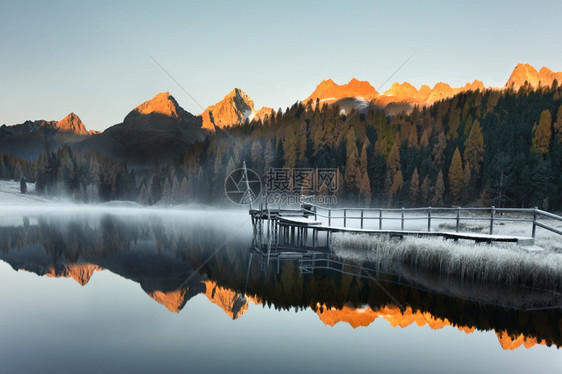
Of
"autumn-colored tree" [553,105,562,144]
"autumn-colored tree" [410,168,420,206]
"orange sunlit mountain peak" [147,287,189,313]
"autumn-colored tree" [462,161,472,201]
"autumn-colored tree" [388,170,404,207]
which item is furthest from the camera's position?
"autumn-colored tree" [388,170,404,207]

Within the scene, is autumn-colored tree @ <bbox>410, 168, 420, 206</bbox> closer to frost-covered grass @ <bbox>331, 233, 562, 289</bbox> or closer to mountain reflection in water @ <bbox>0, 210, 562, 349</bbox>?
mountain reflection in water @ <bbox>0, 210, 562, 349</bbox>

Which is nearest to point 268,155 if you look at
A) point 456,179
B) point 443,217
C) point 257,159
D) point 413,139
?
point 257,159

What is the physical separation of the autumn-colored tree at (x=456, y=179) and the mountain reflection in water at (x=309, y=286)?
50.7 metres

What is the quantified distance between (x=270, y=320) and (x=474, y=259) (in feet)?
30.6

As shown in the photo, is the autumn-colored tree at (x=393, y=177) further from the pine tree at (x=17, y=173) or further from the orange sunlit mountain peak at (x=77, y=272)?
the pine tree at (x=17, y=173)

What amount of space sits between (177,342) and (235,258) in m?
13.7

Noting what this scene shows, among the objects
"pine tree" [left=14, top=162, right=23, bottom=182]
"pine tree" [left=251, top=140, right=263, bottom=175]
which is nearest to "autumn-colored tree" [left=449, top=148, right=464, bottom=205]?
"pine tree" [left=251, top=140, right=263, bottom=175]

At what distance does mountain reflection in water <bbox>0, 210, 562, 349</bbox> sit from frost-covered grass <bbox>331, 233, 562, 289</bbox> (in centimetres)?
47

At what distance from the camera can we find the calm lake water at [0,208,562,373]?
10.0 metres

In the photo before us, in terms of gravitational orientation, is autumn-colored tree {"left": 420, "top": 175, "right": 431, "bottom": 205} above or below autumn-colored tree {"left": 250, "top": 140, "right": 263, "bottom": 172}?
below

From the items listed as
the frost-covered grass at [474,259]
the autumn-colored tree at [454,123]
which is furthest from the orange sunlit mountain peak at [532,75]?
the frost-covered grass at [474,259]

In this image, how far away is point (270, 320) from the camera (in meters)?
13.4

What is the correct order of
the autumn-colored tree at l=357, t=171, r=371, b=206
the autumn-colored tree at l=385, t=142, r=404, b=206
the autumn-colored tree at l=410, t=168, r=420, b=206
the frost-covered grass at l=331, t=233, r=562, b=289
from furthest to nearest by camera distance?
the autumn-colored tree at l=357, t=171, r=371, b=206 → the autumn-colored tree at l=385, t=142, r=404, b=206 → the autumn-colored tree at l=410, t=168, r=420, b=206 → the frost-covered grass at l=331, t=233, r=562, b=289

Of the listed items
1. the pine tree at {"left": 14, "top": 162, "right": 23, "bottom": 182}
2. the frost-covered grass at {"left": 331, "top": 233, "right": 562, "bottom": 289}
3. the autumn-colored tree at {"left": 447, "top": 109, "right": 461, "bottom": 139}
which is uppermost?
the autumn-colored tree at {"left": 447, "top": 109, "right": 461, "bottom": 139}
